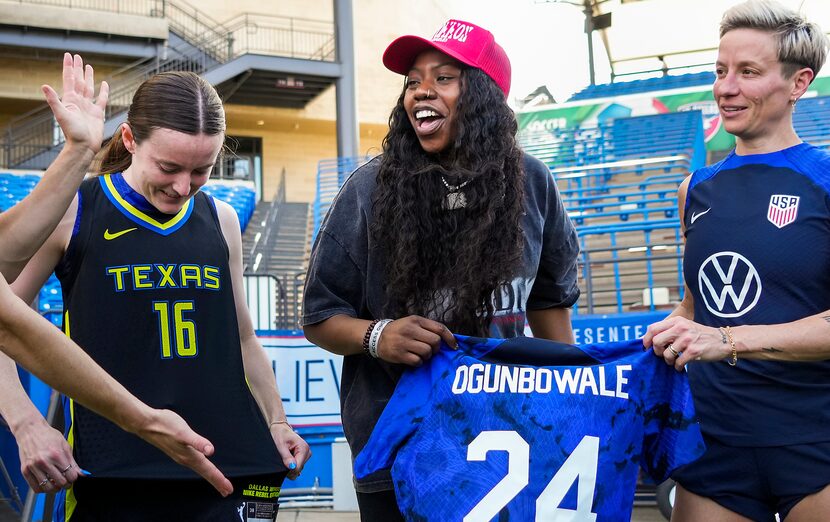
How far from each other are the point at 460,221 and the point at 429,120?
29cm

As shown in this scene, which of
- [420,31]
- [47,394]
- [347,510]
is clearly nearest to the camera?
[47,394]

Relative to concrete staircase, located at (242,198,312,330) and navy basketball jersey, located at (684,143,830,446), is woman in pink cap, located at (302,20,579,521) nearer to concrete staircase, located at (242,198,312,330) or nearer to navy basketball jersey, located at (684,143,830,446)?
navy basketball jersey, located at (684,143,830,446)

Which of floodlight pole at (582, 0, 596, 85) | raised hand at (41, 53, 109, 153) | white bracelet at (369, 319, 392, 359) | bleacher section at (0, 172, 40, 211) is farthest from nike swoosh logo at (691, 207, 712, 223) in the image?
floodlight pole at (582, 0, 596, 85)

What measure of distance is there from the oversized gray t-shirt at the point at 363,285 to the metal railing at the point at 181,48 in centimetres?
1872

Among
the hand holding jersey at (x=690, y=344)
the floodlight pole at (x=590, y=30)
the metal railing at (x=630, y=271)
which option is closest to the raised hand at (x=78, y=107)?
the hand holding jersey at (x=690, y=344)

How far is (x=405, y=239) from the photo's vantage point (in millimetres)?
2217

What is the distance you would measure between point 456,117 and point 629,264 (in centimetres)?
1040

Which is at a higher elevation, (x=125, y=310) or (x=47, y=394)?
(x=125, y=310)

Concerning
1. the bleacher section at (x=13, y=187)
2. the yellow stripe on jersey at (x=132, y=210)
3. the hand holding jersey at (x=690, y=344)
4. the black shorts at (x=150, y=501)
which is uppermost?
the bleacher section at (x=13, y=187)

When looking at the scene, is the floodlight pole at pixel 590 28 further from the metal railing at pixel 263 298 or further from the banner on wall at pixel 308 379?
the banner on wall at pixel 308 379

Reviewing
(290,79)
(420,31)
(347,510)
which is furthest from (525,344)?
(420,31)

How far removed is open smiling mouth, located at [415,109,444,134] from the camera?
7.64ft

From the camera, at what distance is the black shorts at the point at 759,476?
7.09 feet

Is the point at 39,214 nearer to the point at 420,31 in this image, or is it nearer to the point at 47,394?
the point at 47,394
